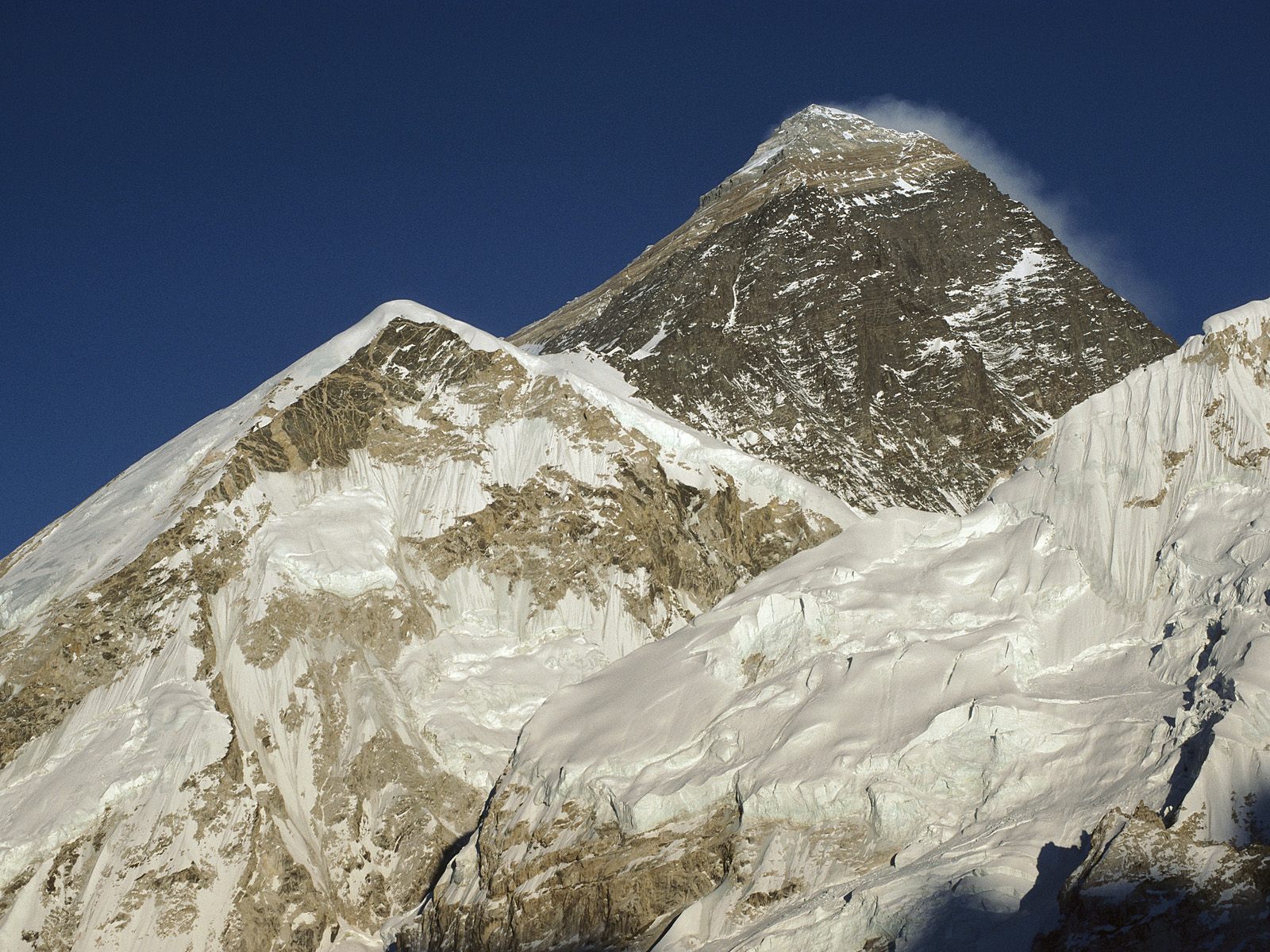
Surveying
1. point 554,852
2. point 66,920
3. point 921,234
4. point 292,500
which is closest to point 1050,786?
point 554,852

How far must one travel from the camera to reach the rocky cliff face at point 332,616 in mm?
66875

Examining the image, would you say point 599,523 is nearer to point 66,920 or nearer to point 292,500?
point 292,500

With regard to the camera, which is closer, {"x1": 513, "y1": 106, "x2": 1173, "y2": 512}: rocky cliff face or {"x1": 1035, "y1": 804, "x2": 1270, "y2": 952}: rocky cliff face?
{"x1": 1035, "y1": 804, "x2": 1270, "y2": 952}: rocky cliff face

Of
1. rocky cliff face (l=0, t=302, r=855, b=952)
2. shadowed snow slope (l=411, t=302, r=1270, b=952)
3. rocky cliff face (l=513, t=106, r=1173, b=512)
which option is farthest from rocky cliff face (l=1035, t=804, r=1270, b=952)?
rocky cliff face (l=513, t=106, r=1173, b=512)

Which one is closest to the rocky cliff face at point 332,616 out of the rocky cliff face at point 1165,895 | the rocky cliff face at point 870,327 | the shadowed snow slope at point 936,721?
the shadowed snow slope at point 936,721

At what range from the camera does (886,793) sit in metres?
55.7

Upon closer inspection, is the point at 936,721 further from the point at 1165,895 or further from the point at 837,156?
the point at 837,156

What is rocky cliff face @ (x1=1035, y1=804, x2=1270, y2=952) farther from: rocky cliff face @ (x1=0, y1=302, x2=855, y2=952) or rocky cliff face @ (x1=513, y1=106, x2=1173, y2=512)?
rocky cliff face @ (x1=513, y1=106, x2=1173, y2=512)

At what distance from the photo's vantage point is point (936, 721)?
57469 millimetres

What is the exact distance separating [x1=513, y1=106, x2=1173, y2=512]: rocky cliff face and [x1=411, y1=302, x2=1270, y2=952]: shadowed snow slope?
2373 cm

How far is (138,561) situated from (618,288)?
61.1m

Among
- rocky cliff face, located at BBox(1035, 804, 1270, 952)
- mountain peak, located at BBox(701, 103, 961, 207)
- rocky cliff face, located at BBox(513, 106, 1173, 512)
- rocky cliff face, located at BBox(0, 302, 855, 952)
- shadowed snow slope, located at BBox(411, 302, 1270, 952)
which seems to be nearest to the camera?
rocky cliff face, located at BBox(1035, 804, 1270, 952)

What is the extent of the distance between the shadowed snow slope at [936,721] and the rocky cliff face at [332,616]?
20.5 feet

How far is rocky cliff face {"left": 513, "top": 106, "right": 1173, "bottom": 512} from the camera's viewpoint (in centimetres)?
9844
